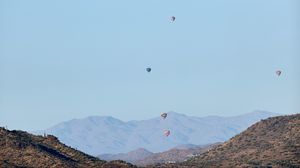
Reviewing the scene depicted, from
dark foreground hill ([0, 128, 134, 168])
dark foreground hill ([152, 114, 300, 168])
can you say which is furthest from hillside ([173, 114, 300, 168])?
dark foreground hill ([0, 128, 134, 168])

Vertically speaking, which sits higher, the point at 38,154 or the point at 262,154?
the point at 262,154

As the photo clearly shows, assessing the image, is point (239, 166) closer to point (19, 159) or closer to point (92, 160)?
point (92, 160)

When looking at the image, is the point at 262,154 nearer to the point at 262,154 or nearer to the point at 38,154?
the point at 262,154

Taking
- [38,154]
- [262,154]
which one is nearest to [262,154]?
[262,154]

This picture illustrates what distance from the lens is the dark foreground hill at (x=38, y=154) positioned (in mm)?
123375

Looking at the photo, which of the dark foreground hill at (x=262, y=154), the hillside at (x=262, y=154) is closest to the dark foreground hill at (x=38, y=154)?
the dark foreground hill at (x=262, y=154)

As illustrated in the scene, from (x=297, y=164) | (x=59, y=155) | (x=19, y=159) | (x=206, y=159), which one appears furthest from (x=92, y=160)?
(x=206, y=159)

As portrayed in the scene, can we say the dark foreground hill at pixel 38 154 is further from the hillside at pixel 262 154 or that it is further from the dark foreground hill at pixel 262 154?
the hillside at pixel 262 154

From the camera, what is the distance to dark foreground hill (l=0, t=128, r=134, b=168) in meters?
123

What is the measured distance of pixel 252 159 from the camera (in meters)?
172

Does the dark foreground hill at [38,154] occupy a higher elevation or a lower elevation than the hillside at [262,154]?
lower

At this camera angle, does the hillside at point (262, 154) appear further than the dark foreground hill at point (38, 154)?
Yes

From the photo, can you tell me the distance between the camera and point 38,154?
128875 mm

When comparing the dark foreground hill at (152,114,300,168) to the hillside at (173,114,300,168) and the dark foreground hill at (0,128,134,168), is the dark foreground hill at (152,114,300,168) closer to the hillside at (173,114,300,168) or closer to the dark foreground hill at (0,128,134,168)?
the hillside at (173,114,300,168)
